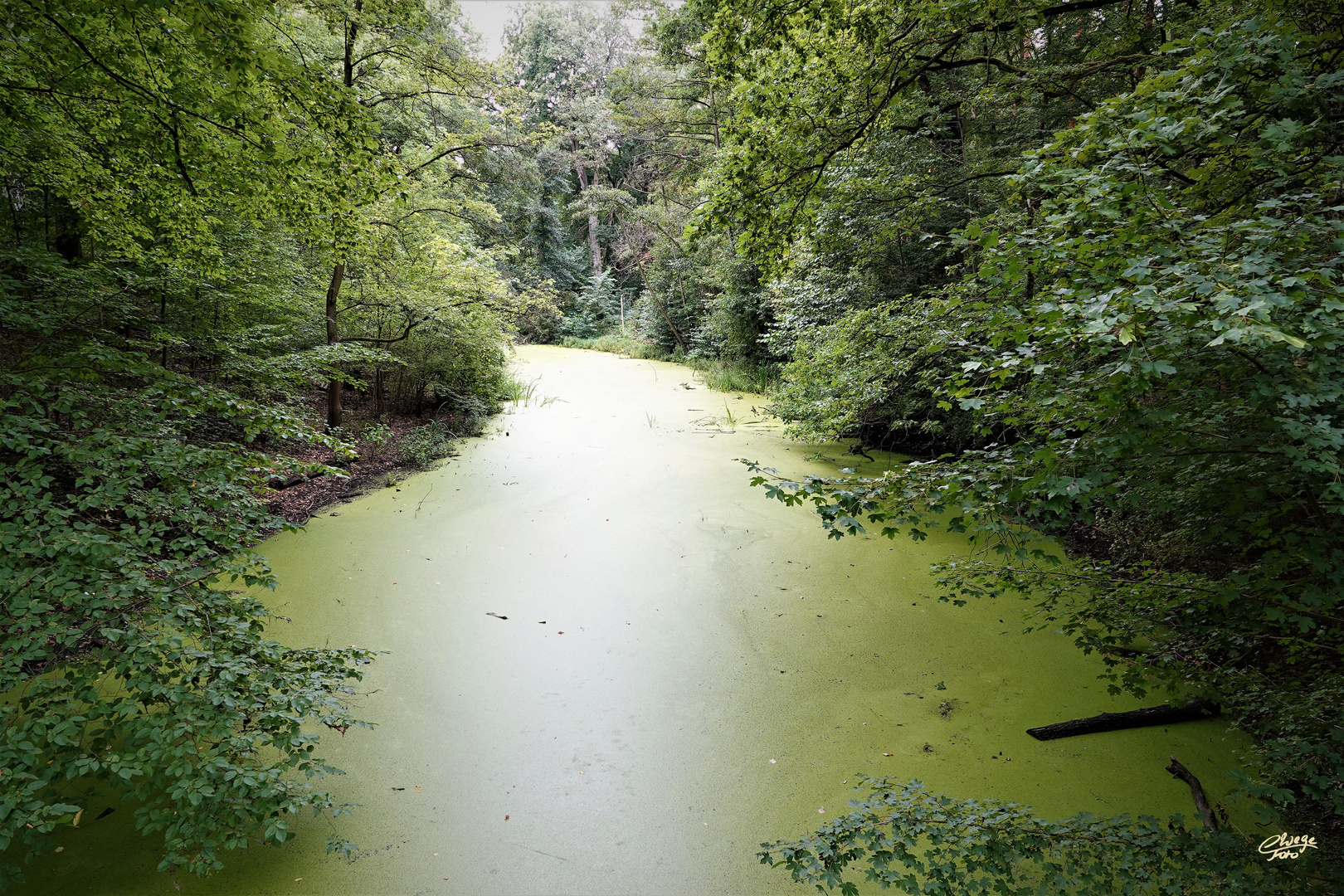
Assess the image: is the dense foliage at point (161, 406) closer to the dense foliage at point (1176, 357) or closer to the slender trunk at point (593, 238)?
the dense foliage at point (1176, 357)

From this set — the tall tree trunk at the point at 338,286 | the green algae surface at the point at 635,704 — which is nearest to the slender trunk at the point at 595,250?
the tall tree trunk at the point at 338,286

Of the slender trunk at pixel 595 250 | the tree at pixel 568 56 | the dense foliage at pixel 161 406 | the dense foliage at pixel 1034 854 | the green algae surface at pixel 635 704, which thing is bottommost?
the green algae surface at pixel 635 704

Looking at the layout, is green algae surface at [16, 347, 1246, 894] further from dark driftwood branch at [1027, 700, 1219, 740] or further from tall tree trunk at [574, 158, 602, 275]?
tall tree trunk at [574, 158, 602, 275]

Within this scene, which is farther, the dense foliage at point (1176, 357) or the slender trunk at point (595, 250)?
the slender trunk at point (595, 250)

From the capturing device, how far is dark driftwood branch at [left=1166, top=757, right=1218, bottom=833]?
5.73ft

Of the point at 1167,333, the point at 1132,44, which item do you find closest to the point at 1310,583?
the point at 1167,333

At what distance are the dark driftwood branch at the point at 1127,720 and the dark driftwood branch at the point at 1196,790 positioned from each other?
177mm

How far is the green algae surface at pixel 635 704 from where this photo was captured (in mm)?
1746

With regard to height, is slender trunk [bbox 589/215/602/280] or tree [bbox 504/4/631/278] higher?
tree [bbox 504/4/631/278]

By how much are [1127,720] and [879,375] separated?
212 cm

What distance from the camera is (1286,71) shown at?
51.9 inches

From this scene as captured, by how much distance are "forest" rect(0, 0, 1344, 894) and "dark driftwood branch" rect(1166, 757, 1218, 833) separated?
0.9 inches

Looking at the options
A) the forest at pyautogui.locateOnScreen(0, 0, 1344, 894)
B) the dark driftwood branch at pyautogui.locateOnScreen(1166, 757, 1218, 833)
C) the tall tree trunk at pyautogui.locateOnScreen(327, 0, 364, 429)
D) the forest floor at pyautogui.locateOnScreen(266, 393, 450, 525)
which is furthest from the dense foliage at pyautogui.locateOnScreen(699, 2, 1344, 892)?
the forest floor at pyautogui.locateOnScreen(266, 393, 450, 525)

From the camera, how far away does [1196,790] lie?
6.08ft
